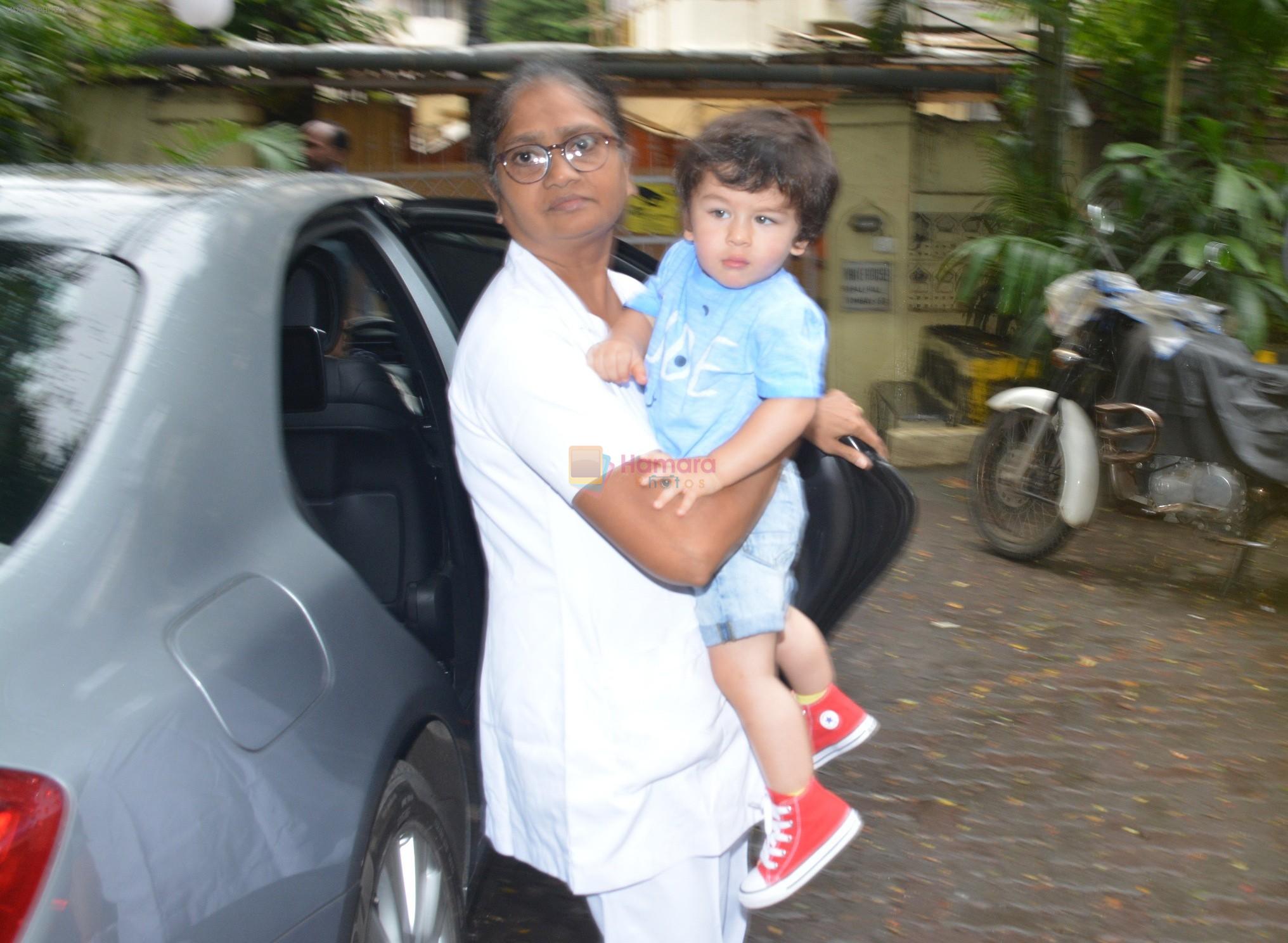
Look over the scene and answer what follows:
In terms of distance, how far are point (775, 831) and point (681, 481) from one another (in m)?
0.77

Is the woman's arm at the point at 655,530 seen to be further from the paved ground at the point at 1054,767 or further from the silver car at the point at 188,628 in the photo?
the paved ground at the point at 1054,767

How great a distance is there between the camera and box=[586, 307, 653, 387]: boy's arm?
198 cm

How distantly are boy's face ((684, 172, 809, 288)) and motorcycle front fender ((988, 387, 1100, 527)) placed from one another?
4.41 m

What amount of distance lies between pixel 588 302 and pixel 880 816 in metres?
2.29

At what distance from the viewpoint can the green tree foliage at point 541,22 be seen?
14.0 metres

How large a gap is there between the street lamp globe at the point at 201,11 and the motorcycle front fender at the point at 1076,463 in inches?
242

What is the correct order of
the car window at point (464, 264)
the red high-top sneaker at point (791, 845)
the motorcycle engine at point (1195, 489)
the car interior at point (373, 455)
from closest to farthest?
1. the red high-top sneaker at point (791, 845)
2. the car interior at point (373, 455)
3. the car window at point (464, 264)
4. the motorcycle engine at point (1195, 489)

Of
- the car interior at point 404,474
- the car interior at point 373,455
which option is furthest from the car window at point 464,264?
the car interior at point 373,455

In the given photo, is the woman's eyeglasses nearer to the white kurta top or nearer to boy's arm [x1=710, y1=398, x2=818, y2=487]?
the white kurta top

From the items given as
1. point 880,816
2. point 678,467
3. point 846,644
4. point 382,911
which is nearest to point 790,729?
point 678,467

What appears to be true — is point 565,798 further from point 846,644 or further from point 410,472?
point 846,644

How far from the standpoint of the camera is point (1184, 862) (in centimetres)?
362

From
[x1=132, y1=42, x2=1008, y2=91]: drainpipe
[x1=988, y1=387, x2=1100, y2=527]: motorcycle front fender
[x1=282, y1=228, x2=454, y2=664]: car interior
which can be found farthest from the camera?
[x1=132, y1=42, x2=1008, y2=91]: drainpipe

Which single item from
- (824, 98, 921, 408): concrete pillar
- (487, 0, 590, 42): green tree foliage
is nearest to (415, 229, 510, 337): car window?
(824, 98, 921, 408): concrete pillar
